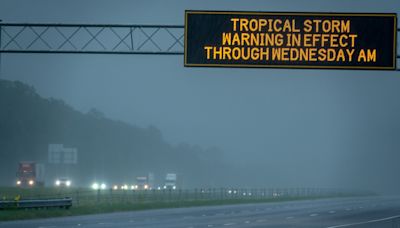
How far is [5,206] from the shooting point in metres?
42.9

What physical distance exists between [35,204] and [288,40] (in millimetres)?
21455

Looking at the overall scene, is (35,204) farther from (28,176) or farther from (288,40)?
(28,176)

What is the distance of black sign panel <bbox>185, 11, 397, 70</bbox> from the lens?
28.1 meters

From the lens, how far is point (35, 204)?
1763 inches

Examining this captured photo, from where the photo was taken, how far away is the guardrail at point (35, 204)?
43.0 meters

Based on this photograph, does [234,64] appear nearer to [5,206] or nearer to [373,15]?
[373,15]

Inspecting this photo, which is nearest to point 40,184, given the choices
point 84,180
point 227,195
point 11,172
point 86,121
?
point 227,195

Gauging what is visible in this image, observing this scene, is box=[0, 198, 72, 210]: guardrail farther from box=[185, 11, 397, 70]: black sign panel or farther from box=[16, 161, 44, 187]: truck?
box=[16, 161, 44, 187]: truck

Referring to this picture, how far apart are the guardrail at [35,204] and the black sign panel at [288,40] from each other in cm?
1816

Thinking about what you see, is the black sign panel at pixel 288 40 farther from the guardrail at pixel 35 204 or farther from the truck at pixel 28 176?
the truck at pixel 28 176

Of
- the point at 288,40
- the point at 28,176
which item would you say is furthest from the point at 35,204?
the point at 28,176

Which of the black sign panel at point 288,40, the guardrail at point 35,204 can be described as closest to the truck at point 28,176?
the guardrail at point 35,204

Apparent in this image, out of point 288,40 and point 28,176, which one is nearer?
point 288,40

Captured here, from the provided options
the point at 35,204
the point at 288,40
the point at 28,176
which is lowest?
the point at 35,204
